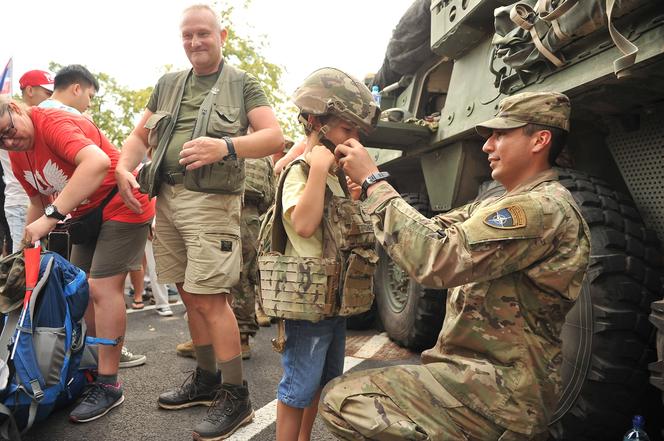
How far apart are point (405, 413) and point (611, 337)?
98 cm

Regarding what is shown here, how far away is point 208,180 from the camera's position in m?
2.52

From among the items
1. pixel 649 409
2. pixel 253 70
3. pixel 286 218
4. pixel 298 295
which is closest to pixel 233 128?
pixel 286 218

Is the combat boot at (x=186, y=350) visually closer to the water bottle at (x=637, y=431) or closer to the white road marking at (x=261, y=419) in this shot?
the white road marking at (x=261, y=419)

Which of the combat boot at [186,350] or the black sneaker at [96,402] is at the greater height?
the black sneaker at [96,402]

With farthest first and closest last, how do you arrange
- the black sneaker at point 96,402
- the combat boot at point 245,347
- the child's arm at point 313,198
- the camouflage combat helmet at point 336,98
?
1. the combat boot at point 245,347
2. the black sneaker at point 96,402
3. the camouflage combat helmet at point 336,98
4. the child's arm at point 313,198

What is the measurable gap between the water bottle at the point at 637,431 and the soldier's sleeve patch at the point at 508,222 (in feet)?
3.40

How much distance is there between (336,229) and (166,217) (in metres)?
1.17

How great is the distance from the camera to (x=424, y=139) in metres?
3.65

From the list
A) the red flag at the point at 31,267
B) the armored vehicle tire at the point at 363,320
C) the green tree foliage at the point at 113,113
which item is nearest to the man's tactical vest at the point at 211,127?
the red flag at the point at 31,267

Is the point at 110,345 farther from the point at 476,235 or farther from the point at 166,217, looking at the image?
the point at 476,235

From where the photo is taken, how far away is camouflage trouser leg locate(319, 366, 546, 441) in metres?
1.44

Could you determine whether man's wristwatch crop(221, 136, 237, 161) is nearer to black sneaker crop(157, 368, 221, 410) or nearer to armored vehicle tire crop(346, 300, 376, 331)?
black sneaker crop(157, 368, 221, 410)

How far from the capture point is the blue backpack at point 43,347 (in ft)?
Answer: 7.30

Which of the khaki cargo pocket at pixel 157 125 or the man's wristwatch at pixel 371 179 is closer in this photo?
the man's wristwatch at pixel 371 179
